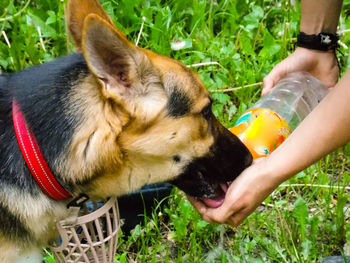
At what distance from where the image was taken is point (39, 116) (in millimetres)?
A: 2016

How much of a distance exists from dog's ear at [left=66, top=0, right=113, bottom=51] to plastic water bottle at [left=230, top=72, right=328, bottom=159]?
948 millimetres

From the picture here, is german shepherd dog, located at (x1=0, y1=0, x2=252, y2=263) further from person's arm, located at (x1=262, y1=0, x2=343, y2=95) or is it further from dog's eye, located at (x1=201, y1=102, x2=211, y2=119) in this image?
person's arm, located at (x1=262, y1=0, x2=343, y2=95)

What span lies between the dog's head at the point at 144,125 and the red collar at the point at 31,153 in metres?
0.12

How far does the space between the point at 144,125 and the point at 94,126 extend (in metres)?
0.19

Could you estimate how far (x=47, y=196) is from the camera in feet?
6.89

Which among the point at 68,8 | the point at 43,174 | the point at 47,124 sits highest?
the point at 68,8

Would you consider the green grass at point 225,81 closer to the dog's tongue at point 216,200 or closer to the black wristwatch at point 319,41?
the dog's tongue at point 216,200

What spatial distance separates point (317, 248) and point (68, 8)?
1.71m

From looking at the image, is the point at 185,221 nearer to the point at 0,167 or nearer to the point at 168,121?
the point at 168,121

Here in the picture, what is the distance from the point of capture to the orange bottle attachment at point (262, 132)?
8.84 feet

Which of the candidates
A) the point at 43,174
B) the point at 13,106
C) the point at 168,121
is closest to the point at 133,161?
the point at 168,121

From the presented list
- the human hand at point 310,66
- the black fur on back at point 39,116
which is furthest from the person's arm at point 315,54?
the black fur on back at point 39,116

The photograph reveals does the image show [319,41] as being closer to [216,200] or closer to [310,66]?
[310,66]

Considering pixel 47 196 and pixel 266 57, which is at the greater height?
pixel 47 196
